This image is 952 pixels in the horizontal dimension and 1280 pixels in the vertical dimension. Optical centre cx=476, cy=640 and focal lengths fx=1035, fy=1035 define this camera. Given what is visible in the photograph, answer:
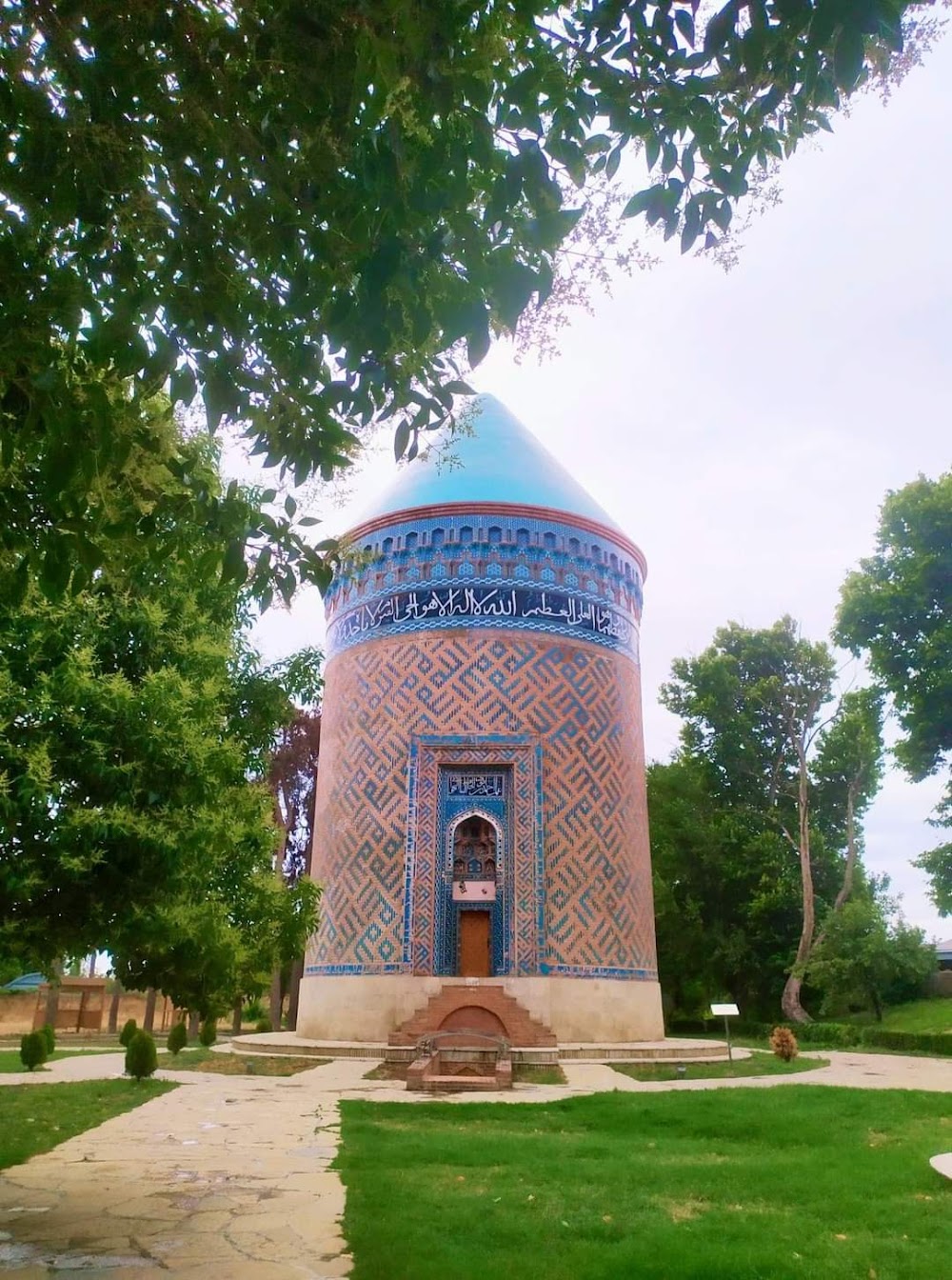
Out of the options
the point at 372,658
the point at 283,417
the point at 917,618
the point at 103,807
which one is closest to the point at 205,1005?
the point at 103,807

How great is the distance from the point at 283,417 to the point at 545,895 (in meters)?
13.7

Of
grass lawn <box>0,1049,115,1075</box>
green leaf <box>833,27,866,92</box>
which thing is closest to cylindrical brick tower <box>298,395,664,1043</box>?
grass lawn <box>0,1049,115,1075</box>

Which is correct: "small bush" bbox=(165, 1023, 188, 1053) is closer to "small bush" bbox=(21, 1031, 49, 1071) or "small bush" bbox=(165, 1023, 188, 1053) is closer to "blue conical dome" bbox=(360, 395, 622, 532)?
"small bush" bbox=(21, 1031, 49, 1071)

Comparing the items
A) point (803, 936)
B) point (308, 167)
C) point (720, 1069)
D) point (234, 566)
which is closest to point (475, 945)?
point (720, 1069)

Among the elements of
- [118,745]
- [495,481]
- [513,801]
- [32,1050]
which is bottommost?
[32,1050]

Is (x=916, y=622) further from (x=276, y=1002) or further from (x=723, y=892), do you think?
(x=276, y=1002)

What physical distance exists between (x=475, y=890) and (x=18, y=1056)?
7920 millimetres

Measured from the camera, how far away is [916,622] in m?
19.2

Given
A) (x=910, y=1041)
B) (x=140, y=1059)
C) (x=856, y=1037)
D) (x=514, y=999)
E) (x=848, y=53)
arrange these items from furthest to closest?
(x=856, y=1037) → (x=910, y=1041) → (x=514, y=999) → (x=140, y=1059) → (x=848, y=53)

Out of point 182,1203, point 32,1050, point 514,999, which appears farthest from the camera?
point 514,999

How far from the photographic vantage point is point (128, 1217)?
4738 millimetres

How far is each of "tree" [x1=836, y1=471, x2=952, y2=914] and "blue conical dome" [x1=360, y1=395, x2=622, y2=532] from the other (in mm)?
5079

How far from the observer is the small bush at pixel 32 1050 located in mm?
13289

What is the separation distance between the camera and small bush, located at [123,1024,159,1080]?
1181 centimetres
